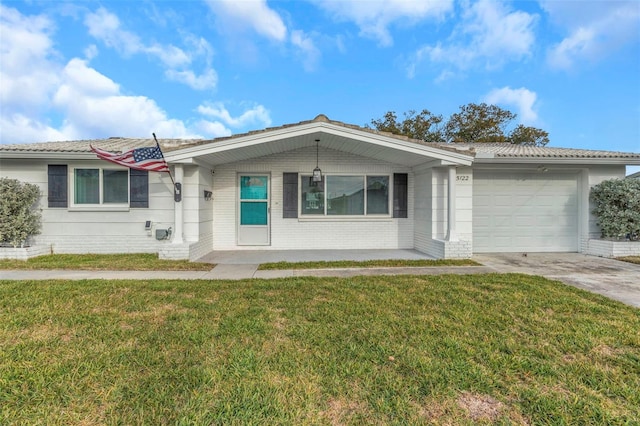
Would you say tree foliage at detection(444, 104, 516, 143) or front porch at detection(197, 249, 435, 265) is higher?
tree foliage at detection(444, 104, 516, 143)

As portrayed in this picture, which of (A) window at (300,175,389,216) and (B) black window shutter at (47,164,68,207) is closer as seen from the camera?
(B) black window shutter at (47,164,68,207)

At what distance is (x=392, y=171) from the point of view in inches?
371

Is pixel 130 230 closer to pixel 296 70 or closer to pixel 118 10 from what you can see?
pixel 118 10

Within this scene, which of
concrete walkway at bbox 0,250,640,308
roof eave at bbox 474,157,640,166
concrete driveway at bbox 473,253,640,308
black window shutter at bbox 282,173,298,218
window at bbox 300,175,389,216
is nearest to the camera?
concrete driveway at bbox 473,253,640,308

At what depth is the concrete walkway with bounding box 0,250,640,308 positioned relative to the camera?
550cm

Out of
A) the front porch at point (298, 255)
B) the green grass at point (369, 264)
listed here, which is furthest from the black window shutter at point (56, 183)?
the green grass at point (369, 264)

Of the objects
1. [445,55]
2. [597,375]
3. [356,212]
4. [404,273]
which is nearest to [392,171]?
[356,212]

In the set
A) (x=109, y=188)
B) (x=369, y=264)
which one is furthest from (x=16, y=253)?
(x=369, y=264)

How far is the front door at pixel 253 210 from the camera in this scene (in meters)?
9.30

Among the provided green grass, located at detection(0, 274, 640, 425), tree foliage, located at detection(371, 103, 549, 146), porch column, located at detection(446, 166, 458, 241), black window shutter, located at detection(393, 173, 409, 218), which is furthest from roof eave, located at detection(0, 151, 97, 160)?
tree foliage, located at detection(371, 103, 549, 146)

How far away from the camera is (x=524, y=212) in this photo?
360 inches

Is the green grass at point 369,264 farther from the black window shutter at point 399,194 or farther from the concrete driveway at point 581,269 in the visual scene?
the black window shutter at point 399,194

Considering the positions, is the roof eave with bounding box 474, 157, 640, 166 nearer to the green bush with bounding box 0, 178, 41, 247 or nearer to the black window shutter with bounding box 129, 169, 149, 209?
the black window shutter with bounding box 129, 169, 149, 209

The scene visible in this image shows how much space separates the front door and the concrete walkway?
3.41 feet
